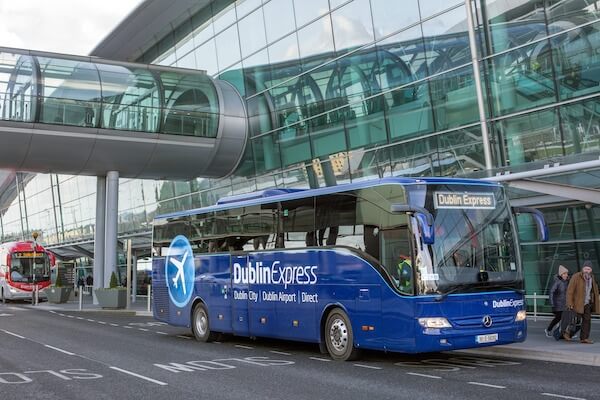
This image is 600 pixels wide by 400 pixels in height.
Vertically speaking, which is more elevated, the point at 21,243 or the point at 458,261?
the point at 21,243

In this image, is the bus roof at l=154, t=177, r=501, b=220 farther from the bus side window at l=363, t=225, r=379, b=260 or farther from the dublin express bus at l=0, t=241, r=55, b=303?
the dublin express bus at l=0, t=241, r=55, b=303

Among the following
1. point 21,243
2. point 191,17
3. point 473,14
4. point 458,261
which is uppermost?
point 191,17

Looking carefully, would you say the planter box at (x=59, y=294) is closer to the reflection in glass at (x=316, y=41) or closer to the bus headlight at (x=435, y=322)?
the reflection in glass at (x=316, y=41)

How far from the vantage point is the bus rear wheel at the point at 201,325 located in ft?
57.1

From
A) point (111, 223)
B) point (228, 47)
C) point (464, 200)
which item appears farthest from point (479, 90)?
point (111, 223)

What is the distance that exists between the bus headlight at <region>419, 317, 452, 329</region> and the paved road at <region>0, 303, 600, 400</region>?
0.71 m

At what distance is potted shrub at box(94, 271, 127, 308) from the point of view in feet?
105

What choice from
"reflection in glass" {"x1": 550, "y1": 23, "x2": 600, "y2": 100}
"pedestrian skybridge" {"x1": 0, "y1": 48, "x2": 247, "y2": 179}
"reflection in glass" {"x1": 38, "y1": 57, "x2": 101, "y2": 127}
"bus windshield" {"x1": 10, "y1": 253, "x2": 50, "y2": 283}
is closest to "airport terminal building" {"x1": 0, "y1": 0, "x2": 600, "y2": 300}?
"reflection in glass" {"x1": 550, "y1": 23, "x2": 600, "y2": 100}

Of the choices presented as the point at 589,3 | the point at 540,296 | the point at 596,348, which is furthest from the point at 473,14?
the point at 596,348

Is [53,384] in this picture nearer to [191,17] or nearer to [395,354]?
[395,354]

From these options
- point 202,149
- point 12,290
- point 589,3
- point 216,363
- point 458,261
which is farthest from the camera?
point 12,290

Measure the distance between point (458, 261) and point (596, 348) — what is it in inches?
138

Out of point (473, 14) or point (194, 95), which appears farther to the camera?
point (194, 95)

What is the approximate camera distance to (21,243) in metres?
44.2
